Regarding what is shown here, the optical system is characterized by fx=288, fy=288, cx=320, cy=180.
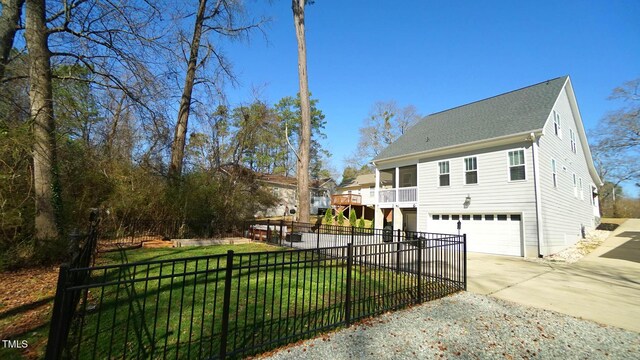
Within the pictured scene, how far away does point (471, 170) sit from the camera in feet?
43.5

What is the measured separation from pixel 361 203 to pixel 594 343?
74.8 ft

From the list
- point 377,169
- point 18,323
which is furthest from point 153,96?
point 377,169

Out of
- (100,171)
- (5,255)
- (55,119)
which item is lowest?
(5,255)

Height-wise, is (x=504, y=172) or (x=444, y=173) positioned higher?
(x=444, y=173)

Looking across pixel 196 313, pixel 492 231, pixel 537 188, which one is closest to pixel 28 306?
pixel 196 313

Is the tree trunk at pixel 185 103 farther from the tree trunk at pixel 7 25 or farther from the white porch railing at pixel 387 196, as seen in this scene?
the white porch railing at pixel 387 196

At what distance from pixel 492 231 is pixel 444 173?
3503 mm

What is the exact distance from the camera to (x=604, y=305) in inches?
215

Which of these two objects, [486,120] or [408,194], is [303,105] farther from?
[486,120]

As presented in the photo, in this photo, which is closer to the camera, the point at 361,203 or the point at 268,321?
the point at 268,321

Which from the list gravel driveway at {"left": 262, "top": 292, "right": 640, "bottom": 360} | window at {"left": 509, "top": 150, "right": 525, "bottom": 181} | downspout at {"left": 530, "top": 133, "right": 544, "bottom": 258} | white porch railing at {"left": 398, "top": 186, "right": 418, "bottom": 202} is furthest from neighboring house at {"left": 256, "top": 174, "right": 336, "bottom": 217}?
gravel driveway at {"left": 262, "top": 292, "right": 640, "bottom": 360}

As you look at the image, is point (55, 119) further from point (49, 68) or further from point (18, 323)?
point (18, 323)

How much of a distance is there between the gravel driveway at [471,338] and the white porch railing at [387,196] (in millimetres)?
11819

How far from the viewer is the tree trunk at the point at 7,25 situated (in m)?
6.16
